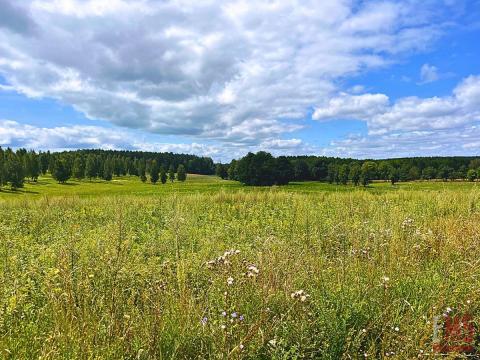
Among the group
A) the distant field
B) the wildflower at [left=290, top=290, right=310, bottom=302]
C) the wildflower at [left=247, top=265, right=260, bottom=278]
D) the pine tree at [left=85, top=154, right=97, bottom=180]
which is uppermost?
the pine tree at [left=85, top=154, right=97, bottom=180]

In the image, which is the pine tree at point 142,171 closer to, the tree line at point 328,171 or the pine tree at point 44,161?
the pine tree at point 44,161

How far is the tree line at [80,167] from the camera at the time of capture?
73625 millimetres

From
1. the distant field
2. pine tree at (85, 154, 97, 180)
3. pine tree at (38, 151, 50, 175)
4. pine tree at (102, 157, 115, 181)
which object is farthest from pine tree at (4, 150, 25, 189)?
pine tree at (38, 151, 50, 175)

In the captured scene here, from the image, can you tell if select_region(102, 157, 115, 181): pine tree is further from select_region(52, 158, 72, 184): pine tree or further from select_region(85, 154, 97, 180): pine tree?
select_region(52, 158, 72, 184): pine tree

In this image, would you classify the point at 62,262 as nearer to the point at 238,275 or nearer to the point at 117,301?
the point at 117,301

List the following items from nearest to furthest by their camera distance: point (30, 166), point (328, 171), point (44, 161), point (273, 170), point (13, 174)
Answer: point (13, 174)
point (273, 170)
point (30, 166)
point (328, 171)
point (44, 161)

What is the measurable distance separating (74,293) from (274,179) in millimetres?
81338

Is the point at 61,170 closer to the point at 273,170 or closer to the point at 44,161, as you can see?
the point at 44,161

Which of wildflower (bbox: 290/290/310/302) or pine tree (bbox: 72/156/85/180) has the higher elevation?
pine tree (bbox: 72/156/85/180)

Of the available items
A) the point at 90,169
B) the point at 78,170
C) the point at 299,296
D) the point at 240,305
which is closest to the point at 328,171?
the point at 90,169

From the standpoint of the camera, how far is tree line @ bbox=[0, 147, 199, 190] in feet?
242

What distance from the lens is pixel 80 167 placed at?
329 ft

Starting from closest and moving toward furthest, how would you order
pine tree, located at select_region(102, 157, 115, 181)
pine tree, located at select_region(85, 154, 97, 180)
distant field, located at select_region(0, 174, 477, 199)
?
distant field, located at select_region(0, 174, 477, 199)
pine tree, located at select_region(85, 154, 97, 180)
pine tree, located at select_region(102, 157, 115, 181)

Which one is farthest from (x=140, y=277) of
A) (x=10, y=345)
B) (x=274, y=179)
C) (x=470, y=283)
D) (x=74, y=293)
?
(x=274, y=179)
